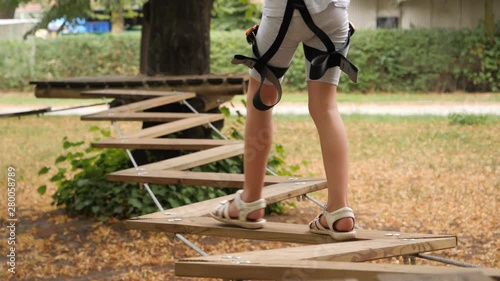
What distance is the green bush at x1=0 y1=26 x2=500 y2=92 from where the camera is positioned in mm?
10281

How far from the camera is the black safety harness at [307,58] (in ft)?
8.06

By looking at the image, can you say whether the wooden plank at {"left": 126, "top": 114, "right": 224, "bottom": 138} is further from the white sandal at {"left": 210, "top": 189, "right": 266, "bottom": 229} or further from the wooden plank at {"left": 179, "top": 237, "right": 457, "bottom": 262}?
the wooden plank at {"left": 179, "top": 237, "right": 457, "bottom": 262}

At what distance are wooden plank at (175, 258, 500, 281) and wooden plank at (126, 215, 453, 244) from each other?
1.26 feet

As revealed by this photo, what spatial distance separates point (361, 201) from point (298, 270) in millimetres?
4221

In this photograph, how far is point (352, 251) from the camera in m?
2.25

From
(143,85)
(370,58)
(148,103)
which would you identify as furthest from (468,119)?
(148,103)

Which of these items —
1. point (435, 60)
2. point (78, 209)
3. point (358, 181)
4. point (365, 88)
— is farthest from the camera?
point (365, 88)

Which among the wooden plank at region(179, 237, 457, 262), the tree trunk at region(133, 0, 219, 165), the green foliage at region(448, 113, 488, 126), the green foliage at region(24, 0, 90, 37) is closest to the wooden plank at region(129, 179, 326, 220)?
the wooden plank at region(179, 237, 457, 262)

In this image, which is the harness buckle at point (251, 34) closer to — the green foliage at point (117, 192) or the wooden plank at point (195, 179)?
the wooden plank at point (195, 179)

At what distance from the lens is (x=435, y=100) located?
1107 cm

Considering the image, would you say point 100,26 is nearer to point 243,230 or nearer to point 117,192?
point 117,192

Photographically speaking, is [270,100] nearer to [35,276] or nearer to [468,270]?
[468,270]

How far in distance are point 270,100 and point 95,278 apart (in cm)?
188

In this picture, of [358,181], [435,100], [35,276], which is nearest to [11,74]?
[435,100]
